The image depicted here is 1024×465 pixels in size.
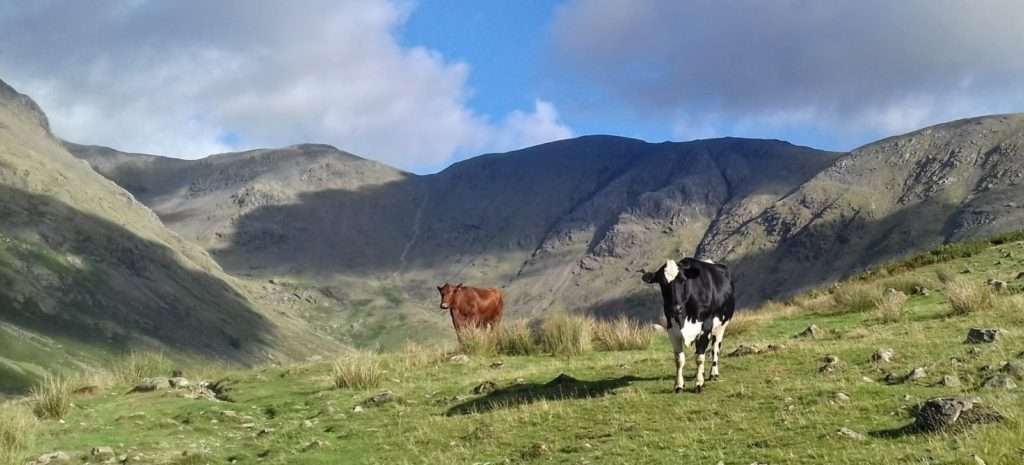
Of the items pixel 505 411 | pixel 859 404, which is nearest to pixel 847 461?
pixel 859 404

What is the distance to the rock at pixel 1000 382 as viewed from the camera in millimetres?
10027

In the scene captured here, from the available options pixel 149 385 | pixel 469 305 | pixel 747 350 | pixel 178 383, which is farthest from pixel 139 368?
pixel 747 350

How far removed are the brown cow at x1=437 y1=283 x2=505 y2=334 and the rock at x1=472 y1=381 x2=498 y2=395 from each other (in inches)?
495

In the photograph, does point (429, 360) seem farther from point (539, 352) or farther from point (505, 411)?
point (505, 411)

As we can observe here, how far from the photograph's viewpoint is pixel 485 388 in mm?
15453

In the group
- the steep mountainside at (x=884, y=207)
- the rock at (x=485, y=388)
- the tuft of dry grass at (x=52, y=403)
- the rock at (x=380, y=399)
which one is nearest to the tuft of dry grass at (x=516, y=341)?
the rock at (x=485, y=388)

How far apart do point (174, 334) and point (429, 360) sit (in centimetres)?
10719

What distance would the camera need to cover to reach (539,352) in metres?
21.4

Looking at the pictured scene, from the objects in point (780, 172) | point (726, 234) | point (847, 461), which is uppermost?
point (780, 172)

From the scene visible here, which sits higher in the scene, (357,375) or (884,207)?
(884,207)

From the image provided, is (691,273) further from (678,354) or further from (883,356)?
(883,356)

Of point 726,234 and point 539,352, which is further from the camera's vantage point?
point 726,234

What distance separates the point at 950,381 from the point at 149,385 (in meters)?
15.7

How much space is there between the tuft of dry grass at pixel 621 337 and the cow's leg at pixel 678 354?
726 centimetres
